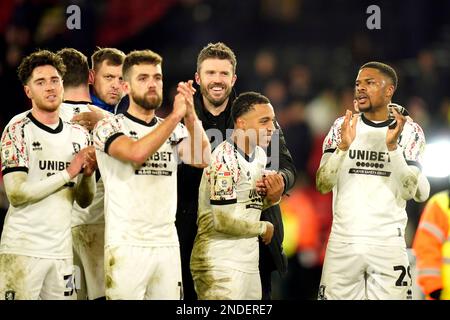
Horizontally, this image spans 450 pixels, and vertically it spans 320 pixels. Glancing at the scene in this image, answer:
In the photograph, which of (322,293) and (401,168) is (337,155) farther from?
(322,293)

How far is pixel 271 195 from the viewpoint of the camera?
7941mm

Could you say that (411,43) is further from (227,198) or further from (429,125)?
(227,198)

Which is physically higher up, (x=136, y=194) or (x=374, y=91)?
(x=374, y=91)

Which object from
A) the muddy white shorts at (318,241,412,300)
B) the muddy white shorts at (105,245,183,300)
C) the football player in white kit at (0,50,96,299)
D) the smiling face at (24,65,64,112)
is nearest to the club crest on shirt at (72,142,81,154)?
the football player in white kit at (0,50,96,299)

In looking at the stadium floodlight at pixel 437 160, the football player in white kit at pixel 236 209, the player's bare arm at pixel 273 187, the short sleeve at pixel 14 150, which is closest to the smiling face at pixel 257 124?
the football player in white kit at pixel 236 209

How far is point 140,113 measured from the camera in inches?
295

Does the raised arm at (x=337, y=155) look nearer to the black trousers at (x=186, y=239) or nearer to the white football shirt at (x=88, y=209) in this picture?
the black trousers at (x=186, y=239)

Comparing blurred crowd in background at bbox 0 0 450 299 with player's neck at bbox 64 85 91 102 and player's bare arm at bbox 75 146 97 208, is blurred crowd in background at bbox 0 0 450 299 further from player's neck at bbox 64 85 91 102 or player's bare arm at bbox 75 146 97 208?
player's bare arm at bbox 75 146 97 208

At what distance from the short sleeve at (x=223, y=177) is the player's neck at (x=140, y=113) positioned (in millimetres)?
580

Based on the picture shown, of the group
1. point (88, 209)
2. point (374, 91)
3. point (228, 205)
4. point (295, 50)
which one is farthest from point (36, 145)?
point (295, 50)

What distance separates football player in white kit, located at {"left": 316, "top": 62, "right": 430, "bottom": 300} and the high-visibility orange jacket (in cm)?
53

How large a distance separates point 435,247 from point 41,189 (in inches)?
98.7

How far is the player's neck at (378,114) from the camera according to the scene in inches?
323

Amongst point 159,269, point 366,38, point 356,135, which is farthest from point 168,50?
point 159,269
